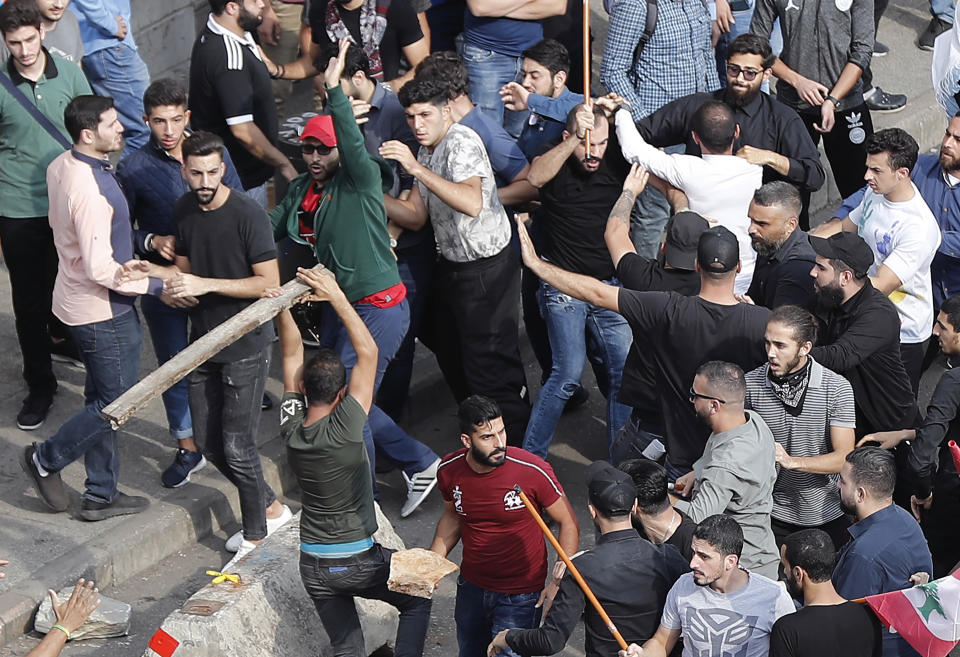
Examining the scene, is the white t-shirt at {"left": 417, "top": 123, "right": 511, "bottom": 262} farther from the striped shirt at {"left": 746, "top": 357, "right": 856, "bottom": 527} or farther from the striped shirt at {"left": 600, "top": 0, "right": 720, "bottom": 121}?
the striped shirt at {"left": 746, "top": 357, "right": 856, "bottom": 527}

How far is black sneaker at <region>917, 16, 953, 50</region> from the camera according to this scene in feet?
38.6

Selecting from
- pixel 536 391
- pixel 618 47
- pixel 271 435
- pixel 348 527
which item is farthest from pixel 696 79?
pixel 348 527

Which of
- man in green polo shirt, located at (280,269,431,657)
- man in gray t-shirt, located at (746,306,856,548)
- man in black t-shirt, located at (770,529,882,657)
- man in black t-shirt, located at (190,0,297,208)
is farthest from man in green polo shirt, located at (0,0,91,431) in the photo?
man in black t-shirt, located at (770,529,882,657)

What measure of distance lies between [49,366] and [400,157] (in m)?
2.49

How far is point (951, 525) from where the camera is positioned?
19.6 feet

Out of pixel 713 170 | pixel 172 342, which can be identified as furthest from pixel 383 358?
pixel 713 170

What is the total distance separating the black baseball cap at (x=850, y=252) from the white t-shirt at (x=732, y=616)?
1819mm

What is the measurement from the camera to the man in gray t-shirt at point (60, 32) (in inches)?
294

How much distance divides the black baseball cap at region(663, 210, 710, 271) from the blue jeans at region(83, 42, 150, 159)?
3733 millimetres

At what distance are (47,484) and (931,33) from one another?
8.64 metres

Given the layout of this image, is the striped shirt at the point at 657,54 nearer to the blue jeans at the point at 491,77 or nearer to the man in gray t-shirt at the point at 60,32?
the blue jeans at the point at 491,77

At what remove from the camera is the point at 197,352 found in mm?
5770

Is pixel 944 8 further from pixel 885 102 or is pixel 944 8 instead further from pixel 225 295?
pixel 225 295

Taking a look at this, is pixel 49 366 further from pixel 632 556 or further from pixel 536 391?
pixel 632 556
